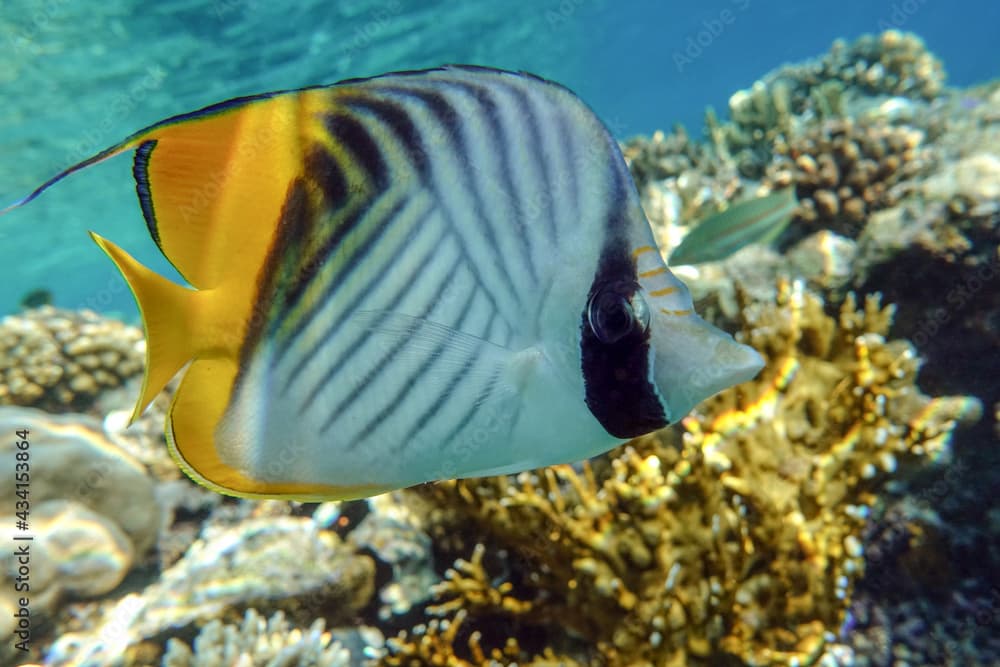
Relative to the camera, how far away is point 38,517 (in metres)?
4.00

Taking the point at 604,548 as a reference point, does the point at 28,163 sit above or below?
below

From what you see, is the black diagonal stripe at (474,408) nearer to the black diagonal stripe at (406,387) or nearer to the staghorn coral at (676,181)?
the black diagonal stripe at (406,387)

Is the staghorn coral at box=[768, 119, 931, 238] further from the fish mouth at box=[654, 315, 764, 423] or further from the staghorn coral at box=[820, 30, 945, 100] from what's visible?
the fish mouth at box=[654, 315, 764, 423]

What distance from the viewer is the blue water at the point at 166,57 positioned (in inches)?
639

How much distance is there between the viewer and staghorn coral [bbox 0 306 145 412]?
6.09 meters

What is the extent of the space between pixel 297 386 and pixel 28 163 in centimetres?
2922

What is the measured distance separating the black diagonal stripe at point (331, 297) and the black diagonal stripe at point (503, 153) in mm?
148

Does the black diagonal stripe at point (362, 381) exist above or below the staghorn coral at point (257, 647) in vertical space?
above

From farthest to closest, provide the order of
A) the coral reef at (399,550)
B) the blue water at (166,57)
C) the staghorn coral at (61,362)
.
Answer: the blue water at (166,57) < the staghorn coral at (61,362) < the coral reef at (399,550)

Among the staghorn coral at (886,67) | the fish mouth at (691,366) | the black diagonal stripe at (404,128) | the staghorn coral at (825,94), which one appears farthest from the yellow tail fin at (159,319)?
the staghorn coral at (886,67)

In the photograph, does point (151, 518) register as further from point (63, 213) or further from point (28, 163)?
point (63, 213)

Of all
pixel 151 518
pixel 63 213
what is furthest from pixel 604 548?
pixel 63 213

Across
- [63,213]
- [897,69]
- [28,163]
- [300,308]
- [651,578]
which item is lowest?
[63,213]

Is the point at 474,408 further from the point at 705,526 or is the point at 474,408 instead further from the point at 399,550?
the point at 399,550
